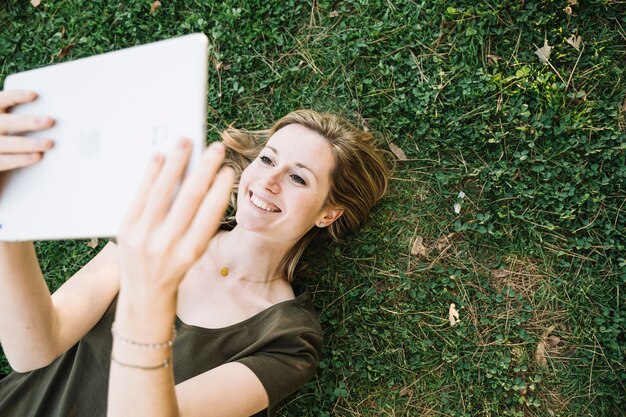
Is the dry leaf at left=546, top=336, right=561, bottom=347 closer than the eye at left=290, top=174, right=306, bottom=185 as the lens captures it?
No

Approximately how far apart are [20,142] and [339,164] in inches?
97.3

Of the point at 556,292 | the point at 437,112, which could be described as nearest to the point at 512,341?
the point at 556,292

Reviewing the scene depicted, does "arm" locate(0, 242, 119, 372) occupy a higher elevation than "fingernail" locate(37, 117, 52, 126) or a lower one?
lower

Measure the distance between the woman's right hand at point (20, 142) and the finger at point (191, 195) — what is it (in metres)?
0.80

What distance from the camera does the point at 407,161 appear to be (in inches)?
180

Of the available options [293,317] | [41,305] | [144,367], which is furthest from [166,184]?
[293,317]

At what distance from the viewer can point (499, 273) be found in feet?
14.5

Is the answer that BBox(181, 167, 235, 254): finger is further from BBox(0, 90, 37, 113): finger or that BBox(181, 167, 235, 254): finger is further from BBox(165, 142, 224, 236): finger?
BBox(0, 90, 37, 113): finger

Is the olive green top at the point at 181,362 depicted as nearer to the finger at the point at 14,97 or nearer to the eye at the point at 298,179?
the eye at the point at 298,179

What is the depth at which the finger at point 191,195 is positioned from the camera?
5.24ft

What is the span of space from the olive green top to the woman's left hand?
6.04 ft

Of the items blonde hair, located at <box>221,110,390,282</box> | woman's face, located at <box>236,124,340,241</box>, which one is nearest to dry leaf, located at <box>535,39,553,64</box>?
blonde hair, located at <box>221,110,390,282</box>

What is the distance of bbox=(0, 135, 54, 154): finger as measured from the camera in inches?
78.9

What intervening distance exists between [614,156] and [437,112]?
1.47 m
